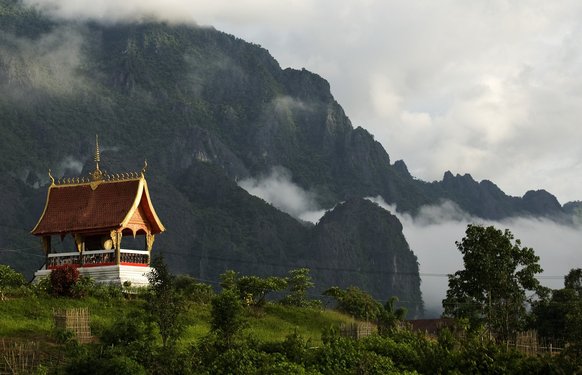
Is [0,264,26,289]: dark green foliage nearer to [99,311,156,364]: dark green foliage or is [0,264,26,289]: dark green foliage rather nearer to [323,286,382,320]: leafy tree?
[99,311,156,364]: dark green foliage

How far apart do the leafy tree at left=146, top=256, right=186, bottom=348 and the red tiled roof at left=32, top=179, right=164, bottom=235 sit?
17252 millimetres

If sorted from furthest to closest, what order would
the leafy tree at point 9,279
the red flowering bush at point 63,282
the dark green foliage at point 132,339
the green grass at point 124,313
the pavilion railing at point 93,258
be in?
the pavilion railing at point 93,258
the leafy tree at point 9,279
the red flowering bush at point 63,282
the green grass at point 124,313
the dark green foliage at point 132,339

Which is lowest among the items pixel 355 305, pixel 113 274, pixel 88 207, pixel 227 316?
pixel 227 316

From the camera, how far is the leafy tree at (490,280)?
48.5m

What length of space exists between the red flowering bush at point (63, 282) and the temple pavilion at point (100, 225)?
4.56m

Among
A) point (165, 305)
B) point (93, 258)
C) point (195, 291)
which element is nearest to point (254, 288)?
point (195, 291)

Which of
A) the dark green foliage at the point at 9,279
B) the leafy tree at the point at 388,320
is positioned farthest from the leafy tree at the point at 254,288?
the dark green foliage at the point at 9,279

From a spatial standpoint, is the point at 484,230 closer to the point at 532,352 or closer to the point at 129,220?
the point at 532,352

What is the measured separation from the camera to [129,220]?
50.1 m

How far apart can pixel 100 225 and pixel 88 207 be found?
6.45ft

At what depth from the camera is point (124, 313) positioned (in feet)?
138

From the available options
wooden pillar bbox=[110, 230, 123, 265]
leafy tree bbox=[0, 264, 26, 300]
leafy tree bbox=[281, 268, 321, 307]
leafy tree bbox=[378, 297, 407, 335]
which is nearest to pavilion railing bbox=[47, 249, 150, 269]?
wooden pillar bbox=[110, 230, 123, 265]

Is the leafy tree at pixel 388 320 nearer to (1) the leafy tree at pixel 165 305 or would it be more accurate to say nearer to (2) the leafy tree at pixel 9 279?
(1) the leafy tree at pixel 165 305

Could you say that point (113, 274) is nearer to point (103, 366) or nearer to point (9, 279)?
point (9, 279)
